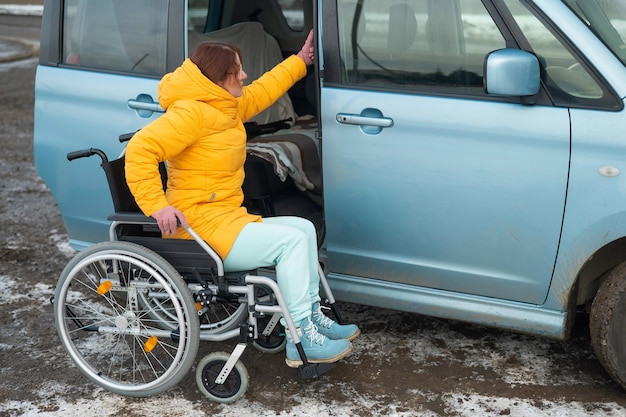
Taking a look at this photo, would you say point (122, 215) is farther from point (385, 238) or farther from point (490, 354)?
point (490, 354)

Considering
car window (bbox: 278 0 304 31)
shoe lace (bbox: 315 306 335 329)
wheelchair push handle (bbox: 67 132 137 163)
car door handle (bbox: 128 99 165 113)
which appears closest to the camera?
wheelchair push handle (bbox: 67 132 137 163)

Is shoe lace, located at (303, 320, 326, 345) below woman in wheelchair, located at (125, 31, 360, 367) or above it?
A: below

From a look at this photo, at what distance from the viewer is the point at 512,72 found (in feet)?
10.4

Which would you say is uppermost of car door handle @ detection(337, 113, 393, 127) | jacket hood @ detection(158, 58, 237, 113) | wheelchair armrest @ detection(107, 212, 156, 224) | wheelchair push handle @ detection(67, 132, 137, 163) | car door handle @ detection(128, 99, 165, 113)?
jacket hood @ detection(158, 58, 237, 113)

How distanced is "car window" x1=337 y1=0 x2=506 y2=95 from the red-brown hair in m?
0.49

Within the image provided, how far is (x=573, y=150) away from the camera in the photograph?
128 inches

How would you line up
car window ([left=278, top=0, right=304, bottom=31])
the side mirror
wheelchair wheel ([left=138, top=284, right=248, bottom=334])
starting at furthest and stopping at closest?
car window ([left=278, top=0, right=304, bottom=31]), wheelchair wheel ([left=138, top=284, right=248, bottom=334]), the side mirror

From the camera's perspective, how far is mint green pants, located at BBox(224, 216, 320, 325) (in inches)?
134

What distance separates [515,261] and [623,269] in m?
0.40

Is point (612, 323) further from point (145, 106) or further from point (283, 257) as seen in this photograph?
point (145, 106)

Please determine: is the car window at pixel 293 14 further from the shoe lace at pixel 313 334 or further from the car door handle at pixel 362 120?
the shoe lace at pixel 313 334

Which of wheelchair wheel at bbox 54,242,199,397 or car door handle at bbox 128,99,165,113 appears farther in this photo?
car door handle at bbox 128,99,165,113

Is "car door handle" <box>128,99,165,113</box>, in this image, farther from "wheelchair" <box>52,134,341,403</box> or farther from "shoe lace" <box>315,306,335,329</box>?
"shoe lace" <box>315,306,335,329</box>

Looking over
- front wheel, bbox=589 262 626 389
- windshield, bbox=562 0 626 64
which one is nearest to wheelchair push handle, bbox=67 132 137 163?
windshield, bbox=562 0 626 64
